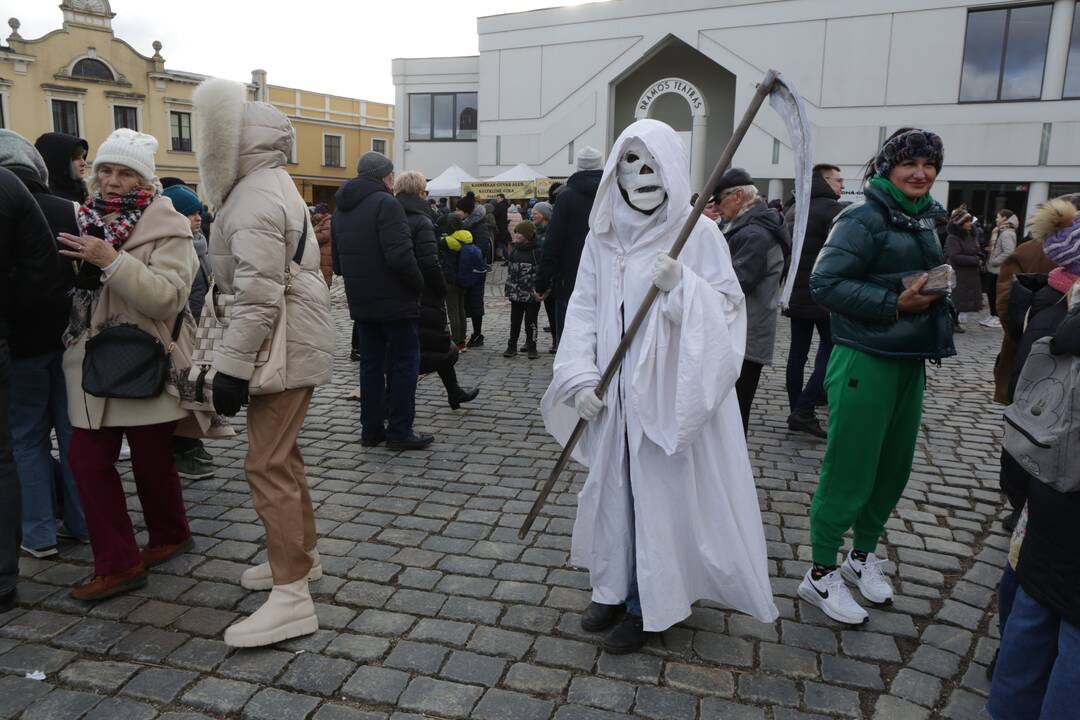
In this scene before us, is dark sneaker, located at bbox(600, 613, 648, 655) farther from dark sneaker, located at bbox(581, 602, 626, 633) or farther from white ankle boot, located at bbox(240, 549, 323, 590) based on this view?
white ankle boot, located at bbox(240, 549, 323, 590)

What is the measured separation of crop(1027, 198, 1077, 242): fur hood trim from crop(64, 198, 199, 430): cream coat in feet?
14.5

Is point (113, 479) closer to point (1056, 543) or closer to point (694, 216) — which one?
point (694, 216)

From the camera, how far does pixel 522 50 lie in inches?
1119

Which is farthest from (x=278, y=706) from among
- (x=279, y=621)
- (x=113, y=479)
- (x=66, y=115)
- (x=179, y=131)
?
(x=179, y=131)

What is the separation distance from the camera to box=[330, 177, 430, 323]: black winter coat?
5530mm

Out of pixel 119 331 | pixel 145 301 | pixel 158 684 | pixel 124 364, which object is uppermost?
pixel 145 301

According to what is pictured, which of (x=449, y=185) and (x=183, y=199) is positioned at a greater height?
(x=449, y=185)

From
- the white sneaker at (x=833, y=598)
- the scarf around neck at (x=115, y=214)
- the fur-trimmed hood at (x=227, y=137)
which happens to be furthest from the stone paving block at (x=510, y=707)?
the scarf around neck at (x=115, y=214)

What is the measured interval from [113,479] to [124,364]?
21.7 inches

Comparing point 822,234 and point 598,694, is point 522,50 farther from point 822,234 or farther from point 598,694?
point 598,694

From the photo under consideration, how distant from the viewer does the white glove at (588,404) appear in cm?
307

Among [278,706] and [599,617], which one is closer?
[278,706]

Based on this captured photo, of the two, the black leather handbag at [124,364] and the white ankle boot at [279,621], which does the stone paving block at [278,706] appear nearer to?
the white ankle boot at [279,621]

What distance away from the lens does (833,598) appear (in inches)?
132
